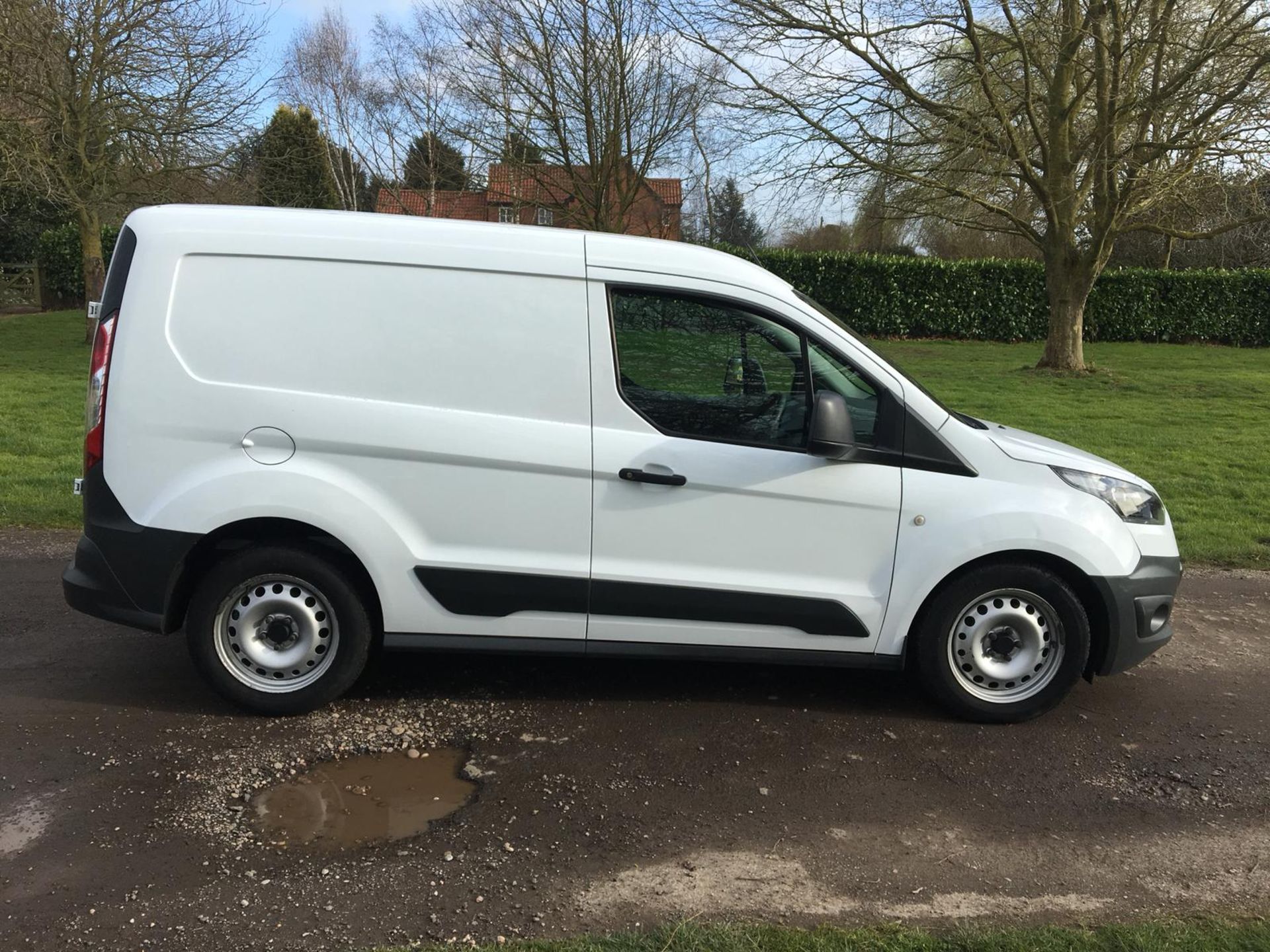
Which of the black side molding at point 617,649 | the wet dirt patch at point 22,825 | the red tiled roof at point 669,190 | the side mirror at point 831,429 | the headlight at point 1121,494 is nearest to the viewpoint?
the wet dirt patch at point 22,825

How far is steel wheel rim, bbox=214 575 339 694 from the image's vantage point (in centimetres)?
403

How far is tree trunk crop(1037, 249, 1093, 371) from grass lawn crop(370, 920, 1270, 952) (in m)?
17.3

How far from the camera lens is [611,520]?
13.0 feet

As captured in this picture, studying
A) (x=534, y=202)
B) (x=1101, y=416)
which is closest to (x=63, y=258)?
(x=534, y=202)

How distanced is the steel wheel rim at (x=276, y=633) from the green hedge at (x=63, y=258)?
87.0ft

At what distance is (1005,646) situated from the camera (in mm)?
4207

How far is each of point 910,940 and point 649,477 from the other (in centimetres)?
192

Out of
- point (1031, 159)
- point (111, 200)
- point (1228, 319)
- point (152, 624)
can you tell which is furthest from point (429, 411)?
point (1228, 319)

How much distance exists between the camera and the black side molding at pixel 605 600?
13.2 ft

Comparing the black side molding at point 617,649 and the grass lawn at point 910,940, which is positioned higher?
the black side molding at point 617,649

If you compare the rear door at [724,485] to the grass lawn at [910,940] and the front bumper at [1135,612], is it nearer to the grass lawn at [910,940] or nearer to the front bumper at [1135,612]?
the front bumper at [1135,612]

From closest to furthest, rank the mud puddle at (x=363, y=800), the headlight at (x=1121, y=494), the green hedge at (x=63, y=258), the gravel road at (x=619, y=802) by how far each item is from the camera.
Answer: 1. the gravel road at (x=619, y=802)
2. the mud puddle at (x=363, y=800)
3. the headlight at (x=1121, y=494)
4. the green hedge at (x=63, y=258)

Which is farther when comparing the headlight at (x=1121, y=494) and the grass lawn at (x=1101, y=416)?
the grass lawn at (x=1101, y=416)

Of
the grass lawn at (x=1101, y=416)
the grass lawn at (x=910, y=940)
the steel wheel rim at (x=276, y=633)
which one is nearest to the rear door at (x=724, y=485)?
the steel wheel rim at (x=276, y=633)
